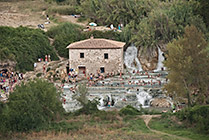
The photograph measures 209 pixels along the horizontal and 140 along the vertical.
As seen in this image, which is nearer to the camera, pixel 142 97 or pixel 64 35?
pixel 142 97

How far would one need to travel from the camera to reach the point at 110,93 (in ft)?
131

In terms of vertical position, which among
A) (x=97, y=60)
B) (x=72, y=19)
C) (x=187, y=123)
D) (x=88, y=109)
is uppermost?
(x=72, y=19)

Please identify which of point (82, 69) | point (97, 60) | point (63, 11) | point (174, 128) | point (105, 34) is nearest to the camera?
point (174, 128)

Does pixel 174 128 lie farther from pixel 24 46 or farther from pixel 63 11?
pixel 63 11

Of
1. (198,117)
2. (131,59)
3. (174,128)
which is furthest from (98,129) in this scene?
(131,59)

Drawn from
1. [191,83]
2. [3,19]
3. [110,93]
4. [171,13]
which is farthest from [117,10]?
[191,83]

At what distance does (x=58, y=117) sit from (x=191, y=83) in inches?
463

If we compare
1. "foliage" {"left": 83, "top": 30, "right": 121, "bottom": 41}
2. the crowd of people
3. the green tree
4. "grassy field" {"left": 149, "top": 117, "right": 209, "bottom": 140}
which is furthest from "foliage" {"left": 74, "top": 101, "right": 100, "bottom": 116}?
"foliage" {"left": 83, "top": 30, "right": 121, "bottom": 41}

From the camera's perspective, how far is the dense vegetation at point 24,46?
48.1 metres

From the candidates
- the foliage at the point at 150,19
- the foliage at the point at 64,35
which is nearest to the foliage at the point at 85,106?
the foliage at the point at 150,19

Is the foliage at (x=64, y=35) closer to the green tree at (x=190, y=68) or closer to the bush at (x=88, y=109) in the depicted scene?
the bush at (x=88, y=109)

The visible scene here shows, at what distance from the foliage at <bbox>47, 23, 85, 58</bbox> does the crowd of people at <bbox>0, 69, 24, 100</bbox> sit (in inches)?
388

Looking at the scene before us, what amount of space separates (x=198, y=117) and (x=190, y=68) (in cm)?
728

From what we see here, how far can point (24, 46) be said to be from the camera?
51625 mm
